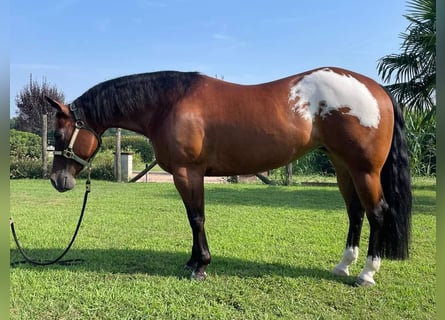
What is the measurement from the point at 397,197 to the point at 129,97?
261cm

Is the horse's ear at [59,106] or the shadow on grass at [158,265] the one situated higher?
the horse's ear at [59,106]

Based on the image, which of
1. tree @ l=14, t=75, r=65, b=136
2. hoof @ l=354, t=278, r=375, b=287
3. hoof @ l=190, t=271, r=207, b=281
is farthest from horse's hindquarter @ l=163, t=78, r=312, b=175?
tree @ l=14, t=75, r=65, b=136

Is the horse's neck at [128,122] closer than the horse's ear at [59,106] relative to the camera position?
No

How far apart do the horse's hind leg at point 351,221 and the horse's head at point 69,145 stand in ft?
7.75

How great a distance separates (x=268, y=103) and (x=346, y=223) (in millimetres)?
3315

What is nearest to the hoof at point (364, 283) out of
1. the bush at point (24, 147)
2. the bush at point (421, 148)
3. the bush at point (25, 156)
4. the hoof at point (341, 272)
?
the hoof at point (341, 272)

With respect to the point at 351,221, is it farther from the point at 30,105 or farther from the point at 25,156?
the point at 30,105

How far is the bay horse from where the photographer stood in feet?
10.3

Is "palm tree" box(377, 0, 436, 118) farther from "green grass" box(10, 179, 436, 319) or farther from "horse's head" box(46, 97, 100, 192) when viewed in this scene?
"horse's head" box(46, 97, 100, 192)

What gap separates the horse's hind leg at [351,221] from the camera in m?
3.46

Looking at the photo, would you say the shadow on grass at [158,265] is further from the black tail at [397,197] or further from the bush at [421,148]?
the bush at [421,148]

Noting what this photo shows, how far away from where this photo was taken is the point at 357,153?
10.2 feet

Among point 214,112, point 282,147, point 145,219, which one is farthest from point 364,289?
point 145,219

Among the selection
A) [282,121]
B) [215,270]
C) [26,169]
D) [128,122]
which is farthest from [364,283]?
[26,169]
